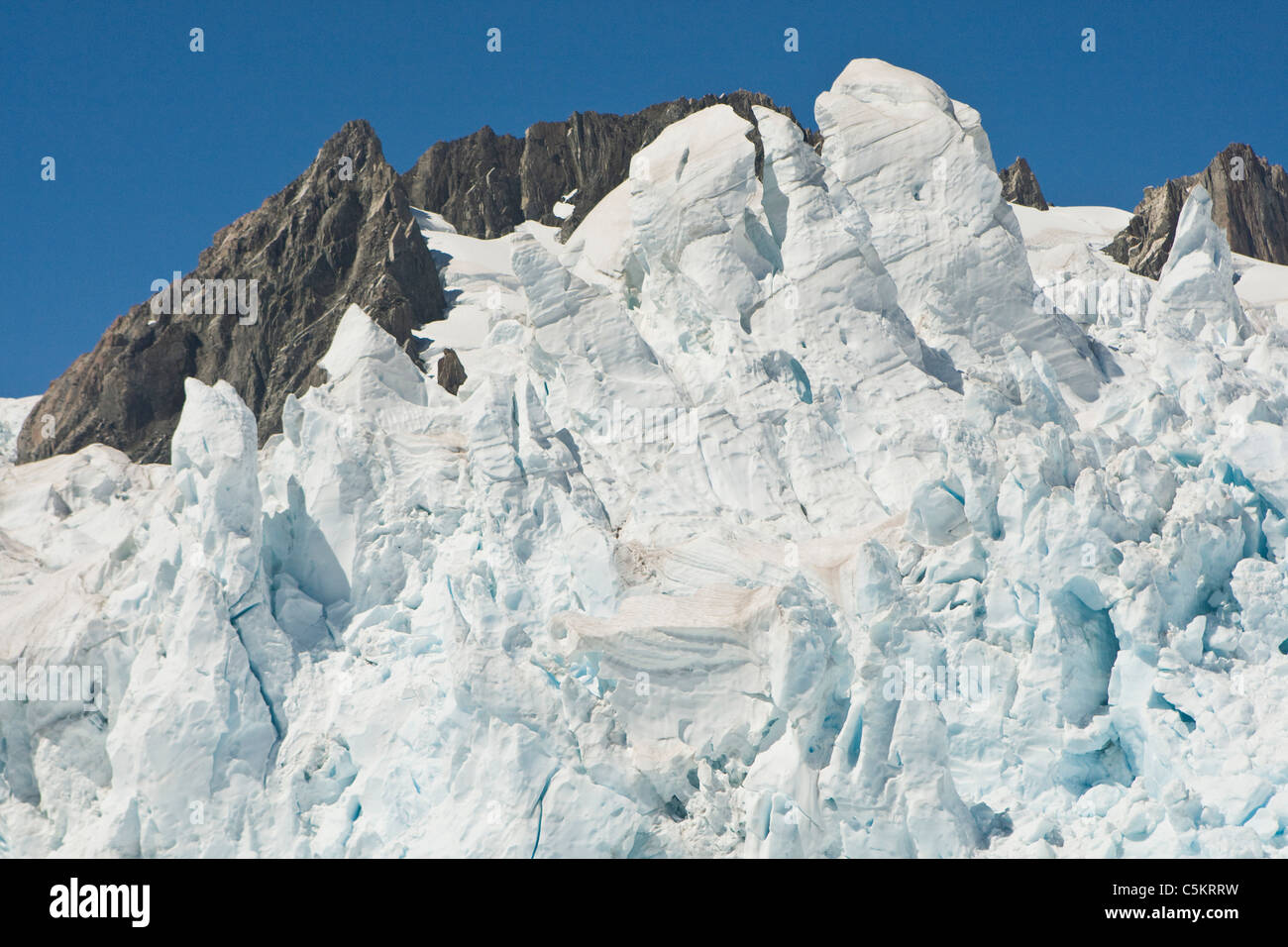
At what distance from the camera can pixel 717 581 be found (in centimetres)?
A: 2300

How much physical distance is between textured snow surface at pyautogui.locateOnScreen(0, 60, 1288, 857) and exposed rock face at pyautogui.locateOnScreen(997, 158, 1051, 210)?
62.1ft

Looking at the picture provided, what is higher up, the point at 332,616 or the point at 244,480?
the point at 244,480

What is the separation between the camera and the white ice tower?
28.9m

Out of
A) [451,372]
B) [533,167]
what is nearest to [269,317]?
[451,372]

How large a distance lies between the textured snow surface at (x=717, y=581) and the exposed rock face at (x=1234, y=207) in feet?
42.3

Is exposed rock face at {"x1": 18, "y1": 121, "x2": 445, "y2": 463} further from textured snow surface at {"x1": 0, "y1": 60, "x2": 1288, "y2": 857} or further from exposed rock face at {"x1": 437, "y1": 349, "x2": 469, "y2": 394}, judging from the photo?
textured snow surface at {"x1": 0, "y1": 60, "x2": 1288, "y2": 857}

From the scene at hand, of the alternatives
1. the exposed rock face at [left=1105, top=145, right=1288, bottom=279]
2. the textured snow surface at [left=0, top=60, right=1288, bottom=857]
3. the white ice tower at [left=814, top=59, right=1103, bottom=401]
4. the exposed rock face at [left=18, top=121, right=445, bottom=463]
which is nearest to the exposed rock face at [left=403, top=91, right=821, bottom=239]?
the exposed rock face at [left=18, top=121, right=445, bottom=463]

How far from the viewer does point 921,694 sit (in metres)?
20.5

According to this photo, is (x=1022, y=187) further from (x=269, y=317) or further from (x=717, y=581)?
(x=717, y=581)

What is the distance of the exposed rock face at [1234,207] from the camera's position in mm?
42188

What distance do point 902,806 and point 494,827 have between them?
452 cm
